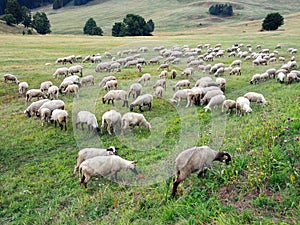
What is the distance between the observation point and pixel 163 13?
122m

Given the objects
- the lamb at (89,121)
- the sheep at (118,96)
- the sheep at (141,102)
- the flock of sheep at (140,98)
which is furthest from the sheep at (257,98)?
the lamb at (89,121)

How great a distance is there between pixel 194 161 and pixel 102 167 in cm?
284

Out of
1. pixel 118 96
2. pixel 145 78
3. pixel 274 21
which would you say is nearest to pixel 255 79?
pixel 145 78

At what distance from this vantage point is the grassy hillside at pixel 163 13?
102375mm

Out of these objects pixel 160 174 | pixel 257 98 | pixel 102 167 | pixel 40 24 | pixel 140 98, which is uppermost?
pixel 40 24

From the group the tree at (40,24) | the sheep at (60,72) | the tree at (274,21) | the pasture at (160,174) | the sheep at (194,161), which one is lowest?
the pasture at (160,174)

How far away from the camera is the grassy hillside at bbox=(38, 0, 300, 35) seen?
102375 mm

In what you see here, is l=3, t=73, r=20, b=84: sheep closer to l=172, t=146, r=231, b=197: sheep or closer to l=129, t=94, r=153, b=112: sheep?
l=129, t=94, r=153, b=112: sheep

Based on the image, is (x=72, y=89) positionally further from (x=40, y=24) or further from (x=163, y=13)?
(x=163, y=13)

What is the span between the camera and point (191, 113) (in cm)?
1412

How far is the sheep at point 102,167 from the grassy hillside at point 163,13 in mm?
83746

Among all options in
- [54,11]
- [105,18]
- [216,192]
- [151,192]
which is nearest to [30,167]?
[151,192]

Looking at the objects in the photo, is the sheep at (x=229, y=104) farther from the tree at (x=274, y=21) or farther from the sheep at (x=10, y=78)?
the tree at (x=274, y=21)

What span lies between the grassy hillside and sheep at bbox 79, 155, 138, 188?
275ft
